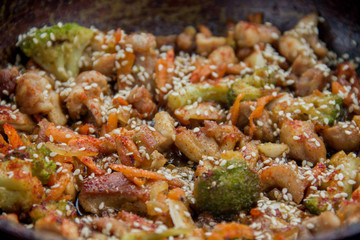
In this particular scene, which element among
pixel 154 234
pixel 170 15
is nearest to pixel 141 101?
pixel 170 15

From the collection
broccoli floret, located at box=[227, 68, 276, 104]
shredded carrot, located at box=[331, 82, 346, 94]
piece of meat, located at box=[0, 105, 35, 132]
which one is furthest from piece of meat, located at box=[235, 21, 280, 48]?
piece of meat, located at box=[0, 105, 35, 132]

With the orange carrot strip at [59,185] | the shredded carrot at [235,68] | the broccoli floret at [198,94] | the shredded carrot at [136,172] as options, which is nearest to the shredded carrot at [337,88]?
the shredded carrot at [235,68]

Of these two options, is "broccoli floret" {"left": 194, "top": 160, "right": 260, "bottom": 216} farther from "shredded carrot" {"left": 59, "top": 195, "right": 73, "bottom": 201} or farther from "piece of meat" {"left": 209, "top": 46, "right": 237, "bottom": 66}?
"piece of meat" {"left": 209, "top": 46, "right": 237, "bottom": 66}

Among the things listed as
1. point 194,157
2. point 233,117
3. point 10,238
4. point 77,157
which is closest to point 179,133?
point 194,157

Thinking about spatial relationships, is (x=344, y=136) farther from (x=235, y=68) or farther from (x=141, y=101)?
(x=141, y=101)

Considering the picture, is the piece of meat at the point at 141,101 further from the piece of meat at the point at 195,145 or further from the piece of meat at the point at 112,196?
the piece of meat at the point at 112,196
